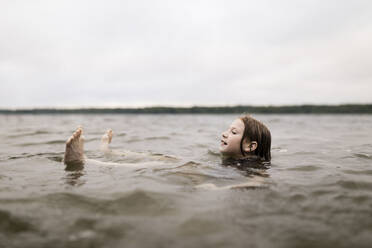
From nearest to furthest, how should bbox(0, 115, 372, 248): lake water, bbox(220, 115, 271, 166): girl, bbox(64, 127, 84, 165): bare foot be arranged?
bbox(0, 115, 372, 248): lake water → bbox(64, 127, 84, 165): bare foot → bbox(220, 115, 271, 166): girl

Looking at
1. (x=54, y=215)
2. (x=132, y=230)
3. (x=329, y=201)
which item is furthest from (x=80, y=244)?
(x=329, y=201)

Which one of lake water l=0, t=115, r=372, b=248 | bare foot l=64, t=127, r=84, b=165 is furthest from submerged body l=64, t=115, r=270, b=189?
lake water l=0, t=115, r=372, b=248

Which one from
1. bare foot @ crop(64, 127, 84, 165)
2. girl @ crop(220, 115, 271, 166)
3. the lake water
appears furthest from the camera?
girl @ crop(220, 115, 271, 166)

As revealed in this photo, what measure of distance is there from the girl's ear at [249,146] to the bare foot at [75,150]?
281cm

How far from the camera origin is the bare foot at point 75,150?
429 cm

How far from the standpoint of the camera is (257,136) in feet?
16.9

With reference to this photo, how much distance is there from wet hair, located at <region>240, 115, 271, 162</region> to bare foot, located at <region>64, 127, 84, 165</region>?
108 inches

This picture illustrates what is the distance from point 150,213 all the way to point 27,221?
1.02 meters

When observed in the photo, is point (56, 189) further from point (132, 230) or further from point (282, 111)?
point (282, 111)

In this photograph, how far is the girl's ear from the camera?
5.12 m

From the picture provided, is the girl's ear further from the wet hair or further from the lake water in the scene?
the lake water

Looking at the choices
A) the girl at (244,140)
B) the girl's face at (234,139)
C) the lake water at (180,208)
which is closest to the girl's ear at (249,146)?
the girl at (244,140)

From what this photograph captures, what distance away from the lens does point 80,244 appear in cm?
202

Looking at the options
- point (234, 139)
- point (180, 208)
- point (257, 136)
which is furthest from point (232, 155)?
point (180, 208)
